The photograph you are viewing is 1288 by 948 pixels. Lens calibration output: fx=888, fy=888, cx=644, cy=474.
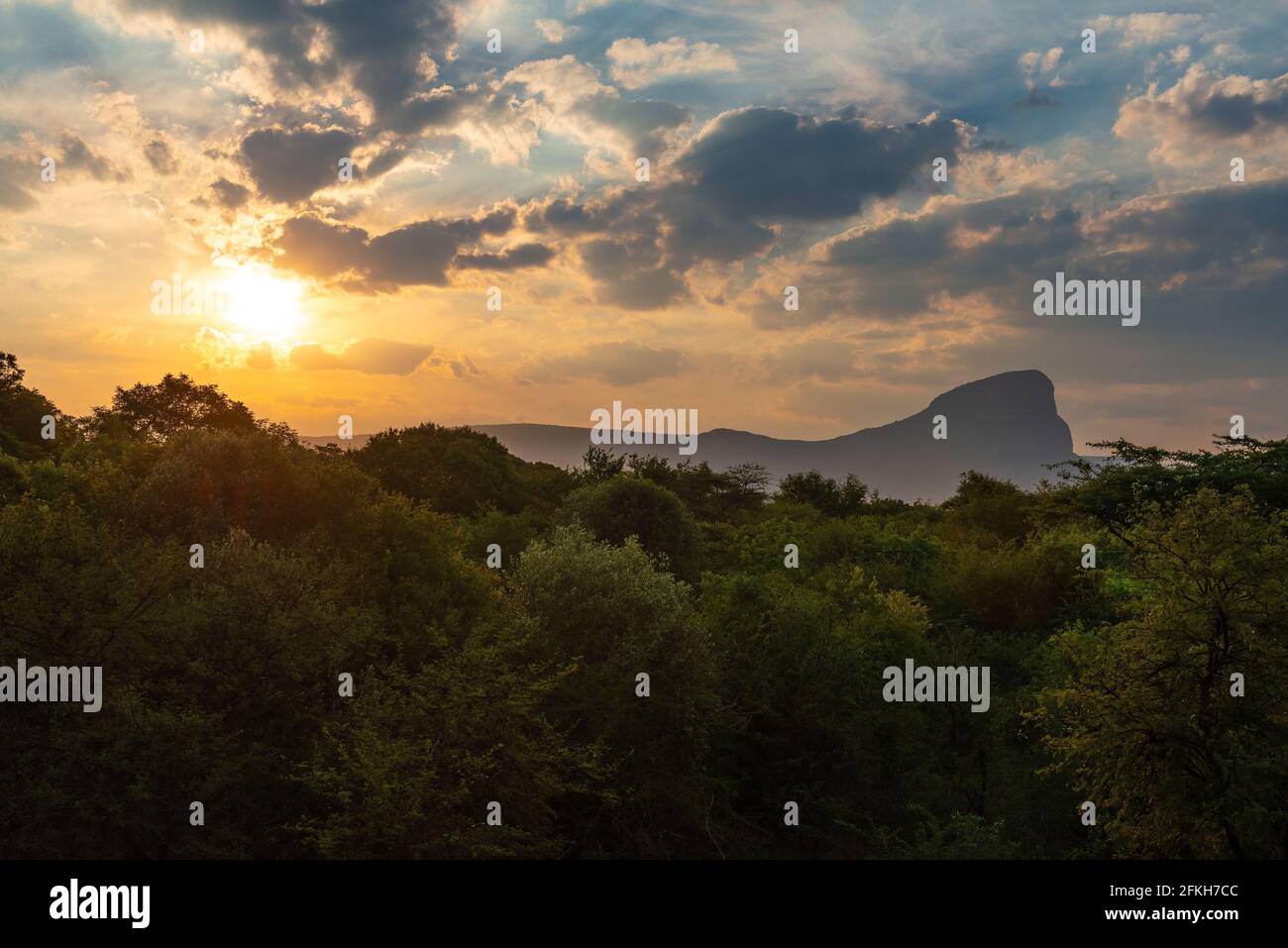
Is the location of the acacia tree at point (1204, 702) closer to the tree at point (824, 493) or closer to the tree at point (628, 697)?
the tree at point (628, 697)

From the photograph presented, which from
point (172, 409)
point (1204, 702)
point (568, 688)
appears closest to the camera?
point (1204, 702)

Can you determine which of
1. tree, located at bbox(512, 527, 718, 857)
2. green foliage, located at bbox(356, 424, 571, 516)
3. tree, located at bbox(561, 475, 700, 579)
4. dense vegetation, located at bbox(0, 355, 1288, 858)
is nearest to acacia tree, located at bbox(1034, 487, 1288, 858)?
dense vegetation, located at bbox(0, 355, 1288, 858)

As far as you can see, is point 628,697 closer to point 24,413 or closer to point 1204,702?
point 1204,702

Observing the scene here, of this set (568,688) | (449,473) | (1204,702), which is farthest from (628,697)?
(449,473)

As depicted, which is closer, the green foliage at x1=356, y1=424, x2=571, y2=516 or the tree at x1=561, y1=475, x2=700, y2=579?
the tree at x1=561, y1=475, x2=700, y2=579

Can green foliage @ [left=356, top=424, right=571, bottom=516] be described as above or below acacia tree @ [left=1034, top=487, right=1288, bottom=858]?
above

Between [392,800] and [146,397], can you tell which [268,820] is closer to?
[392,800]

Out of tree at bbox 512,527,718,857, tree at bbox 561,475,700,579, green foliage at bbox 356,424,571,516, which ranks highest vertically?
green foliage at bbox 356,424,571,516

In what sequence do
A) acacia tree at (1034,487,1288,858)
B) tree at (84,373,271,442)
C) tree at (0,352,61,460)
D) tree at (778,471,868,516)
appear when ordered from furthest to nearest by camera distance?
tree at (778,471,868,516) → tree at (84,373,271,442) → tree at (0,352,61,460) → acacia tree at (1034,487,1288,858)

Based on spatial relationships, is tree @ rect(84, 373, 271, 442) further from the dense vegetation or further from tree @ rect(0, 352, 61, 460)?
the dense vegetation

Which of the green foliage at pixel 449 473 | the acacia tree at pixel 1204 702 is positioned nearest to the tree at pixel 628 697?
the acacia tree at pixel 1204 702
